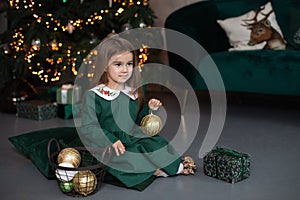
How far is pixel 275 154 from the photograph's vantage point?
92.3 inches

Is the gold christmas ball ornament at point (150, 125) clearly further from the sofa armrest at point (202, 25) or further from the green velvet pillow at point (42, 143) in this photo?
the sofa armrest at point (202, 25)

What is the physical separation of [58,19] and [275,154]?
5.94ft

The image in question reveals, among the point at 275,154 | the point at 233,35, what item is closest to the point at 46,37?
the point at 233,35

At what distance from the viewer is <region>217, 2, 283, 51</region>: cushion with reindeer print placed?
134 inches

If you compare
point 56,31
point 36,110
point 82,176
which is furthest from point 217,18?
point 82,176

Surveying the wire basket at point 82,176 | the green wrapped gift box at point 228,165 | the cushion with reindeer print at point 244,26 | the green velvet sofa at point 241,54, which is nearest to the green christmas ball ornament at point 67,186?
the wire basket at point 82,176

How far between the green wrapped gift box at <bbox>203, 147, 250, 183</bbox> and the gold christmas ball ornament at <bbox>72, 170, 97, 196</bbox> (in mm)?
512

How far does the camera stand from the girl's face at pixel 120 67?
1965 mm

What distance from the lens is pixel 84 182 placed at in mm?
1777

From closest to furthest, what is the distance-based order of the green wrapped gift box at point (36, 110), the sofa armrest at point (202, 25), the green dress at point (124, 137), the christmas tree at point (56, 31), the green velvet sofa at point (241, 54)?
the green dress at point (124, 137)
the green velvet sofa at point (241, 54)
the green wrapped gift box at point (36, 110)
the christmas tree at point (56, 31)
the sofa armrest at point (202, 25)

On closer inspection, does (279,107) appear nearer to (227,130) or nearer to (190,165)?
(227,130)

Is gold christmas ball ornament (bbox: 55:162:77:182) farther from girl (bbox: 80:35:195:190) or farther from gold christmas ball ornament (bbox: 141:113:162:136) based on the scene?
gold christmas ball ornament (bbox: 141:113:162:136)

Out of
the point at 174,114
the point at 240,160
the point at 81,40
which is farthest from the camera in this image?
the point at 81,40

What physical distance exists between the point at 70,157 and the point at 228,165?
64 cm
